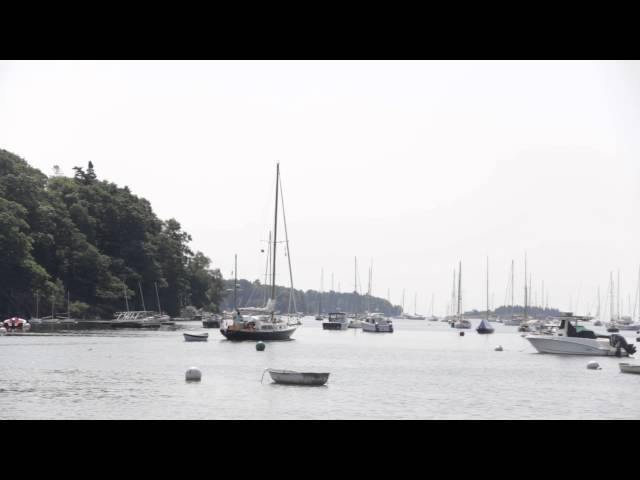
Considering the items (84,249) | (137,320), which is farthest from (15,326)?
(84,249)

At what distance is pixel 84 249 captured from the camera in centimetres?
11156

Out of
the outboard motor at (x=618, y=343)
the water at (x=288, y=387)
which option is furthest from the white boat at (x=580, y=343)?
the water at (x=288, y=387)

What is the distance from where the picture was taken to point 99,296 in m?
114

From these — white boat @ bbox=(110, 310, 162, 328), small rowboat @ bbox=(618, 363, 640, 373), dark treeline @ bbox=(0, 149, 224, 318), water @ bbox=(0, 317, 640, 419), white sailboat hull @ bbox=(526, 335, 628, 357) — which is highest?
dark treeline @ bbox=(0, 149, 224, 318)

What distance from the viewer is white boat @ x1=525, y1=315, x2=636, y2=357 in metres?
64.1

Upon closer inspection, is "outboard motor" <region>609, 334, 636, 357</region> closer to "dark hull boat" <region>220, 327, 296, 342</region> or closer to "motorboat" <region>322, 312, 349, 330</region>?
"dark hull boat" <region>220, 327, 296, 342</region>

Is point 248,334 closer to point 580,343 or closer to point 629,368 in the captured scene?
point 580,343

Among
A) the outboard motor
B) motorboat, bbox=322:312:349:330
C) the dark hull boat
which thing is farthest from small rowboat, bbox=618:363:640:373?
motorboat, bbox=322:312:349:330

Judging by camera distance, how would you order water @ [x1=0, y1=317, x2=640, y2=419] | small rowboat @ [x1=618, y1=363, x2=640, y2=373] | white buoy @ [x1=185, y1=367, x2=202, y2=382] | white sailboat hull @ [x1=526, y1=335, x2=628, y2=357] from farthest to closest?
white sailboat hull @ [x1=526, y1=335, x2=628, y2=357]
small rowboat @ [x1=618, y1=363, x2=640, y2=373]
white buoy @ [x1=185, y1=367, x2=202, y2=382]
water @ [x1=0, y1=317, x2=640, y2=419]

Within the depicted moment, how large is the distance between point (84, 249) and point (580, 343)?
6767 centimetres

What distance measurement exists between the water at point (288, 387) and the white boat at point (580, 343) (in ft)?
2.15

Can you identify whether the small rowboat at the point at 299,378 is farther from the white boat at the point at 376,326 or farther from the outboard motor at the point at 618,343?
the white boat at the point at 376,326

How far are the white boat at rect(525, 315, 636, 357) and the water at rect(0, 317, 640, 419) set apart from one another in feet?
2.15
